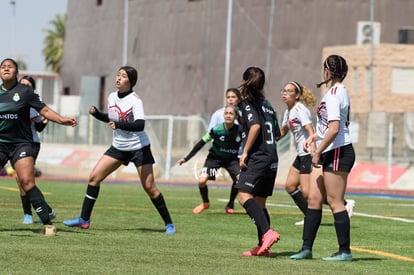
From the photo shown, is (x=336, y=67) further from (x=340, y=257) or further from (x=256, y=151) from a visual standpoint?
(x=340, y=257)

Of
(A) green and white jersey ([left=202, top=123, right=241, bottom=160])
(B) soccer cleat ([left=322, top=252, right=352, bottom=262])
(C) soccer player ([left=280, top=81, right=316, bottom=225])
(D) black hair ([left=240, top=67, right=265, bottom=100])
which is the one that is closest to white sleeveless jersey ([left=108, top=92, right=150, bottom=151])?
(C) soccer player ([left=280, top=81, right=316, bottom=225])

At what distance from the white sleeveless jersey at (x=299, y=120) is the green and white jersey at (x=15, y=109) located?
3.73 m

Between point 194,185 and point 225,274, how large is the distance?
79.0ft

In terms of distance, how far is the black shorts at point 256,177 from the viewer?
12281mm

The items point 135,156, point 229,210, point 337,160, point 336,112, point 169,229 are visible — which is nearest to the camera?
point 336,112

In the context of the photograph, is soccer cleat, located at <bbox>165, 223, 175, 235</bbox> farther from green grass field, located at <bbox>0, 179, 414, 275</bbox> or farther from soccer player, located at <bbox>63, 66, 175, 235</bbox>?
green grass field, located at <bbox>0, 179, 414, 275</bbox>

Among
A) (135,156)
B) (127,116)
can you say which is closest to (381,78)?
(135,156)

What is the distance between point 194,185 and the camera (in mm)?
34531

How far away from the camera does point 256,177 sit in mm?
12281

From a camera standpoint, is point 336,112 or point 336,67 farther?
point 336,67

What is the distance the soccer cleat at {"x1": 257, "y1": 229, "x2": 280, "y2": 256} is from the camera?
11961mm

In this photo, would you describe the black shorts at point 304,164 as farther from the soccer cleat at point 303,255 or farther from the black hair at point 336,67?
the black hair at point 336,67

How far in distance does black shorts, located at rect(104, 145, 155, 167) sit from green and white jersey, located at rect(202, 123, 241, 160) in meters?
4.55

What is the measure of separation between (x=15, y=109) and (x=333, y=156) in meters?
4.14
